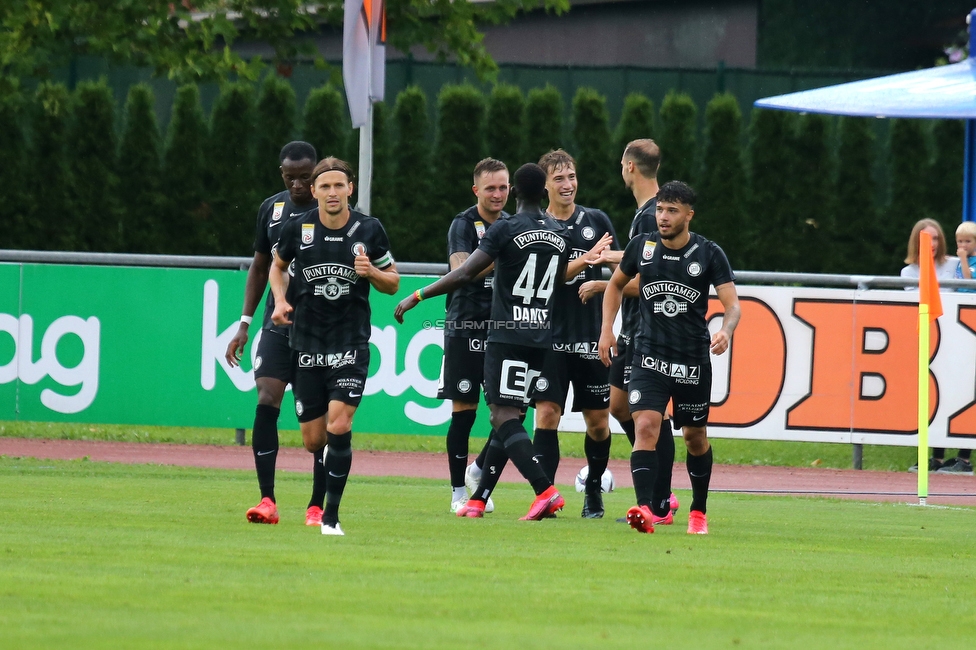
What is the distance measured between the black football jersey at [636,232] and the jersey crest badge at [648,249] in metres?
0.58

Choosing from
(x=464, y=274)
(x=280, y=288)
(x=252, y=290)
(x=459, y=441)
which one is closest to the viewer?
(x=280, y=288)

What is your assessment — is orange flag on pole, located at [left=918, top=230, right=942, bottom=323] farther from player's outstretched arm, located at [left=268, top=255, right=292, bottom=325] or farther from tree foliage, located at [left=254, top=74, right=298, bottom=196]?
tree foliage, located at [left=254, top=74, right=298, bottom=196]

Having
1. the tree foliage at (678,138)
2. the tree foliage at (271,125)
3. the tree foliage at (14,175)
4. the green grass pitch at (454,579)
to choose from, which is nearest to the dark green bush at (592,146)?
the tree foliage at (678,138)

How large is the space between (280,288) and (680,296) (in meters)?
2.17

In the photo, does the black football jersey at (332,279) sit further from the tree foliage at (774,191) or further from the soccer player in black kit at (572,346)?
the tree foliage at (774,191)

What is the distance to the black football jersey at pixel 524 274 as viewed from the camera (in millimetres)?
9797

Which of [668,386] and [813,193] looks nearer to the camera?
[668,386]

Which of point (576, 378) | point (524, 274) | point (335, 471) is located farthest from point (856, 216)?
point (335, 471)

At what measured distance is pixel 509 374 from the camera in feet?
32.5

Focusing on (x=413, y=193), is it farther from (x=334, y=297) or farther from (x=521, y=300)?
(x=334, y=297)

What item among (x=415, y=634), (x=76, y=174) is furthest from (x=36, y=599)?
(x=76, y=174)

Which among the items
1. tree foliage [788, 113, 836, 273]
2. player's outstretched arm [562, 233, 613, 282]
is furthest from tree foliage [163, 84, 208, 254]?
player's outstretched arm [562, 233, 613, 282]

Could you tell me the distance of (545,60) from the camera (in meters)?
32.4

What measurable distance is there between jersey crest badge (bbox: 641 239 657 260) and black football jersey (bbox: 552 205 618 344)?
1154 millimetres
